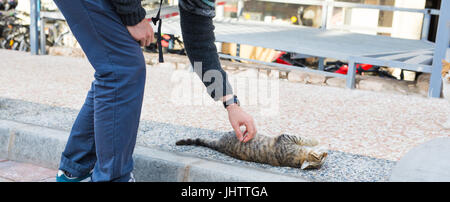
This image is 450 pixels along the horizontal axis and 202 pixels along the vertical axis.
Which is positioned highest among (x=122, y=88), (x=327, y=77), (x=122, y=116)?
(x=122, y=88)

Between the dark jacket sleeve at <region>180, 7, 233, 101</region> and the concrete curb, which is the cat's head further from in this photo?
the dark jacket sleeve at <region>180, 7, 233, 101</region>

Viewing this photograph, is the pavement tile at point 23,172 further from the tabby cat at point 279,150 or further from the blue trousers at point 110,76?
the tabby cat at point 279,150

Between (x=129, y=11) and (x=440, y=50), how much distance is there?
3.90 metres

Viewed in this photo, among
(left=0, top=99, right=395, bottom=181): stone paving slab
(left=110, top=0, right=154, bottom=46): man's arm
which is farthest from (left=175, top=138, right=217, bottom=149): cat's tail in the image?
(left=110, top=0, right=154, bottom=46): man's arm

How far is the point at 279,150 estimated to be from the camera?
234 centimetres

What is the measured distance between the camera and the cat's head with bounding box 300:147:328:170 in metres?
2.26

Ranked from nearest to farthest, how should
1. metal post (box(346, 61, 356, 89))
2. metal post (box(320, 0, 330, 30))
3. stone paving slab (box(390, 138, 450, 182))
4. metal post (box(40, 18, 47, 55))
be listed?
stone paving slab (box(390, 138, 450, 182)) → metal post (box(346, 61, 356, 89)) → metal post (box(320, 0, 330, 30)) → metal post (box(40, 18, 47, 55))

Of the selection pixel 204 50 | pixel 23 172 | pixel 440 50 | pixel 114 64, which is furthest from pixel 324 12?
pixel 114 64

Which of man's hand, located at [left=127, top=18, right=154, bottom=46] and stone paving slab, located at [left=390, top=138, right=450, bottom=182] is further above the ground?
man's hand, located at [left=127, top=18, right=154, bottom=46]

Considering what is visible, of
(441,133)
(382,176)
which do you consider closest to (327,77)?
(441,133)

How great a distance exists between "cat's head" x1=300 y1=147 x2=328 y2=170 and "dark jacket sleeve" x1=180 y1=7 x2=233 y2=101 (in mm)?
622
